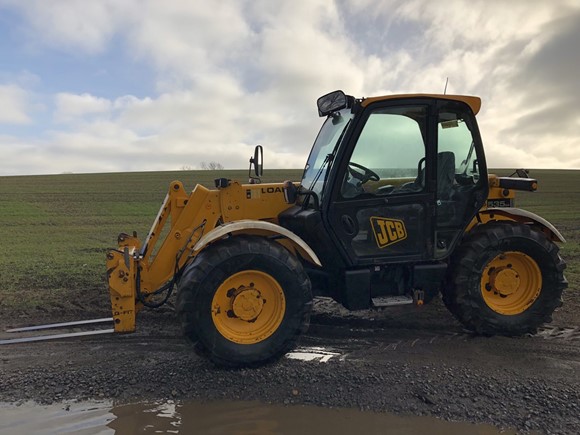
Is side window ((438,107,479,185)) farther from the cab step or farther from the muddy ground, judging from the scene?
the muddy ground

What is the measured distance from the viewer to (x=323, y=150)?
5.64 metres

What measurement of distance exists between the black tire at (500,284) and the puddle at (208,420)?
187 centimetres

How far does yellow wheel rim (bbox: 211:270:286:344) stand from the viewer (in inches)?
184

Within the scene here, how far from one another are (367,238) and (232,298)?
1548 mm

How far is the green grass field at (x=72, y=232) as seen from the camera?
24.0 feet

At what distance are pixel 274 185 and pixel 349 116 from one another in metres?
1.14

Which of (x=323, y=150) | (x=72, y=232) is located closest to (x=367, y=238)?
(x=323, y=150)

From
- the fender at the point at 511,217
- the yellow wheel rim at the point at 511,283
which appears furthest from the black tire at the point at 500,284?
the fender at the point at 511,217

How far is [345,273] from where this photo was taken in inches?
202

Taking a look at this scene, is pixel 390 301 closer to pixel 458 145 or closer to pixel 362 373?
pixel 362 373

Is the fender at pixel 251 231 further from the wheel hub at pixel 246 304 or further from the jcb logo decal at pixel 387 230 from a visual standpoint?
the jcb logo decal at pixel 387 230

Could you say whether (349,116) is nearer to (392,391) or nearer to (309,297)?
(309,297)

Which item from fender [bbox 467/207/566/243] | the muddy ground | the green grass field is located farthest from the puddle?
the green grass field

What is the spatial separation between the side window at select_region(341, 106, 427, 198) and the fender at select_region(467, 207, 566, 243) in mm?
989
